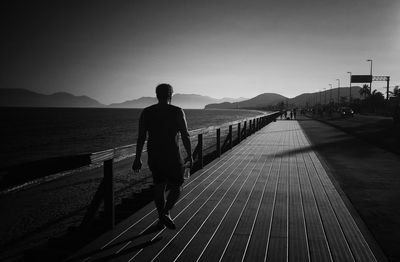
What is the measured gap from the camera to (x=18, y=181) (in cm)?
260

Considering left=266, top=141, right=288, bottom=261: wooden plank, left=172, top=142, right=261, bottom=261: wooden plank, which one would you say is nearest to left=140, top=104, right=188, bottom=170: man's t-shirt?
left=172, top=142, right=261, bottom=261: wooden plank

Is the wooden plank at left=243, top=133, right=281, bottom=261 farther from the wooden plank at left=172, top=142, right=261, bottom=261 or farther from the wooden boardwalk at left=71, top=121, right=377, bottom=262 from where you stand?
the wooden plank at left=172, top=142, right=261, bottom=261

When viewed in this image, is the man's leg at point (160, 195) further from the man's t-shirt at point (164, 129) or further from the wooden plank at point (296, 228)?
the wooden plank at point (296, 228)

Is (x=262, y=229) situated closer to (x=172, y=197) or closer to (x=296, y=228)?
(x=296, y=228)

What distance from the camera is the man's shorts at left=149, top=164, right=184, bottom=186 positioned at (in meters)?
3.75

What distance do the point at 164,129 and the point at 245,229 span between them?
5.69 feet

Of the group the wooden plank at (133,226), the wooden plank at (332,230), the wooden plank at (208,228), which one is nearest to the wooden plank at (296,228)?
the wooden plank at (332,230)

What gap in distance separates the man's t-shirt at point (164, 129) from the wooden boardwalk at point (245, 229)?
97 cm

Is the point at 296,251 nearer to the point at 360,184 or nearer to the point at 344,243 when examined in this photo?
the point at 344,243

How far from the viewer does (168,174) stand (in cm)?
377

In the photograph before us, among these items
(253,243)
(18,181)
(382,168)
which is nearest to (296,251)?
(253,243)

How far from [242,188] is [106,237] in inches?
132

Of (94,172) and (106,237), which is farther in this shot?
(94,172)

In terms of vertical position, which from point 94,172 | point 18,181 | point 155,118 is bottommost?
point 94,172
